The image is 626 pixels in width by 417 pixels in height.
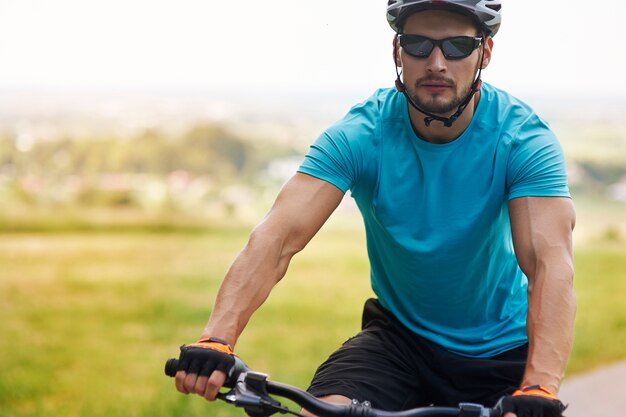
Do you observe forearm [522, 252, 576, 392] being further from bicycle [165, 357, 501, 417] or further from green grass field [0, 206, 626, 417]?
green grass field [0, 206, 626, 417]

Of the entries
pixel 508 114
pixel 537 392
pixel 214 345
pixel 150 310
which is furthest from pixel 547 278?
pixel 150 310

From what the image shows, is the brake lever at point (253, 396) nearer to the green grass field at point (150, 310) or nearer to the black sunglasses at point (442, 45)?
the black sunglasses at point (442, 45)

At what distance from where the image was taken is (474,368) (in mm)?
3199

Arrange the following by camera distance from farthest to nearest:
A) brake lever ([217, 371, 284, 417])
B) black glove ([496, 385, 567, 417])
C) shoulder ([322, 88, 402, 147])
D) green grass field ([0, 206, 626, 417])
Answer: green grass field ([0, 206, 626, 417]) → shoulder ([322, 88, 402, 147]) → brake lever ([217, 371, 284, 417]) → black glove ([496, 385, 567, 417])

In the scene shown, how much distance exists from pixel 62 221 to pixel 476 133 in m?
7.03

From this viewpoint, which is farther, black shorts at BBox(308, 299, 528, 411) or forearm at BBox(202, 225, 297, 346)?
black shorts at BBox(308, 299, 528, 411)

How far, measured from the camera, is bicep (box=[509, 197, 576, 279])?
9.39 feet

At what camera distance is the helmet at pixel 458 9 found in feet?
9.98

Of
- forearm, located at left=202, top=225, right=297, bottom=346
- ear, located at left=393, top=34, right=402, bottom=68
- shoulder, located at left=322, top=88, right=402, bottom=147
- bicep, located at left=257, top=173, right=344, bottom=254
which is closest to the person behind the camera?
forearm, located at left=202, top=225, right=297, bottom=346

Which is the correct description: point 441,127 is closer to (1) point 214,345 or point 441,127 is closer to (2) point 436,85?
(2) point 436,85

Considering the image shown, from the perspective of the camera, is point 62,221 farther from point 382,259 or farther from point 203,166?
point 382,259

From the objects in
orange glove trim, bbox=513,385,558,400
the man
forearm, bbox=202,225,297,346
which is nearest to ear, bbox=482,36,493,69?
the man

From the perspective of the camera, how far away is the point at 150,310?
347 inches

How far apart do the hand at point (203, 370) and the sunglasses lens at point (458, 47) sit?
3.72 ft
